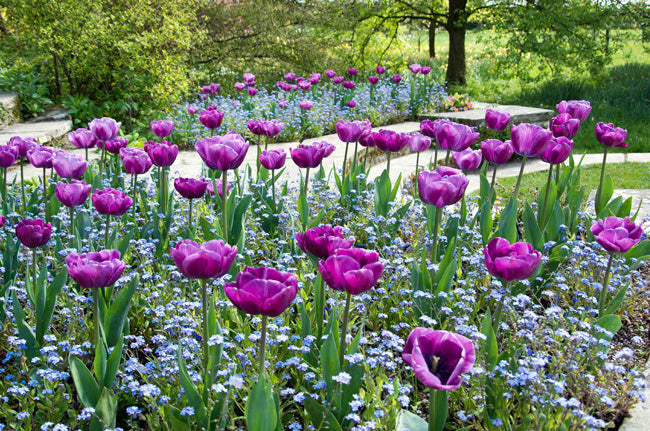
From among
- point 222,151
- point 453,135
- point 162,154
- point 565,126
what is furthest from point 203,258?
point 565,126

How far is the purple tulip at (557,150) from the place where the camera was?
3131mm

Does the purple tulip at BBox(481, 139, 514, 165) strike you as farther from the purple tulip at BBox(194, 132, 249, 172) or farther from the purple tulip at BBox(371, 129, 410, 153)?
the purple tulip at BBox(194, 132, 249, 172)

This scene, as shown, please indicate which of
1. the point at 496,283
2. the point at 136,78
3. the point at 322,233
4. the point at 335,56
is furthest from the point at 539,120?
the point at 322,233

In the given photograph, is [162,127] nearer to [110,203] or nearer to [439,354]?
[110,203]

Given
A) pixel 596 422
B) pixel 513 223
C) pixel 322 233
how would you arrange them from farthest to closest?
1. pixel 513 223
2. pixel 322 233
3. pixel 596 422

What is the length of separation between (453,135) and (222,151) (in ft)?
4.19

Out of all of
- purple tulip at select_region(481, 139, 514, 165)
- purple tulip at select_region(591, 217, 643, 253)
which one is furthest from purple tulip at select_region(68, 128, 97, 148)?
purple tulip at select_region(591, 217, 643, 253)

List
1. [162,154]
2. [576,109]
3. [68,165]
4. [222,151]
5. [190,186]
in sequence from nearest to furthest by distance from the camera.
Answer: [222,151]
[190,186]
[68,165]
[162,154]
[576,109]

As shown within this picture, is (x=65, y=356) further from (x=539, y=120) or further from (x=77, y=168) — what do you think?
(x=539, y=120)

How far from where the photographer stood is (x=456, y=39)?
36.4 ft

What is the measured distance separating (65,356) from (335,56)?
33.4ft

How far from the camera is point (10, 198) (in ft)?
11.9

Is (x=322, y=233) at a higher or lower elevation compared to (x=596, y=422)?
higher

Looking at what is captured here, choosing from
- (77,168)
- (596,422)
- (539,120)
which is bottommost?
(539,120)
